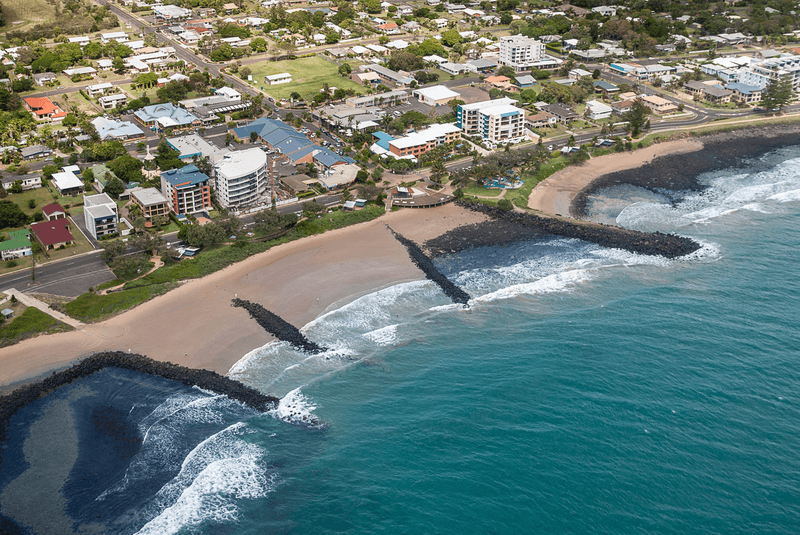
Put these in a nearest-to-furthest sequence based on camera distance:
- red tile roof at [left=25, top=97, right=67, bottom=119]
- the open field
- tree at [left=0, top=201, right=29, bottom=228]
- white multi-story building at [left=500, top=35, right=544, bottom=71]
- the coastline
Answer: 1. tree at [left=0, top=201, right=29, bottom=228]
2. the coastline
3. red tile roof at [left=25, top=97, right=67, bottom=119]
4. white multi-story building at [left=500, top=35, right=544, bottom=71]
5. the open field

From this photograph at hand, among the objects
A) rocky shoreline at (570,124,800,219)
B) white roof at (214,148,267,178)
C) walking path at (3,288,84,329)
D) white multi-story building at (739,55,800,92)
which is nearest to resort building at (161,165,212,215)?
white roof at (214,148,267,178)

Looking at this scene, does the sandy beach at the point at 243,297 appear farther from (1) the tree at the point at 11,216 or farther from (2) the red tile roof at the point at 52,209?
(1) the tree at the point at 11,216

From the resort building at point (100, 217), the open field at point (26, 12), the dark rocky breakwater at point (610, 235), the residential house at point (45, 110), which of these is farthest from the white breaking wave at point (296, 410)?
the open field at point (26, 12)

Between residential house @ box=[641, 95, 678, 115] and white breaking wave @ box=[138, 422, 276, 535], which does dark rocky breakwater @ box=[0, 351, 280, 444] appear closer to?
white breaking wave @ box=[138, 422, 276, 535]

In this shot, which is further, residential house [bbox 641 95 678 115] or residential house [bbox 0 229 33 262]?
residential house [bbox 641 95 678 115]

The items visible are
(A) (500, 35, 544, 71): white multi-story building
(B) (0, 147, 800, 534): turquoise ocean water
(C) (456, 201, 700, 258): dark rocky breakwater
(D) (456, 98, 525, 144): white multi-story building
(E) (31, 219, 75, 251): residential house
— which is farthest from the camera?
(A) (500, 35, 544, 71): white multi-story building

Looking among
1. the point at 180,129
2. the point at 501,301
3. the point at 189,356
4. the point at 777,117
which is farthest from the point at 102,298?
the point at 777,117

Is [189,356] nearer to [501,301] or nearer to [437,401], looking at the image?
[437,401]
